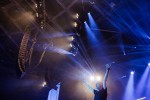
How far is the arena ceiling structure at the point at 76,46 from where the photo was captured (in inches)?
312

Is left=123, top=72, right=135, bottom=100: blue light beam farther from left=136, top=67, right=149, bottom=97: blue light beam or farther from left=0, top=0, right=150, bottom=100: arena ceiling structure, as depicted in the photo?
left=136, top=67, right=149, bottom=97: blue light beam

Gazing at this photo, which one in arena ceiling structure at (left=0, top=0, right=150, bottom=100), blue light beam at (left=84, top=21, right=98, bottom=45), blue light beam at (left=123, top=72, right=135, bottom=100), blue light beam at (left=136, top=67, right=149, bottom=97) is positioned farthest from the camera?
blue light beam at (left=136, top=67, right=149, bottom=97)

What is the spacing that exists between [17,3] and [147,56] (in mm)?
7172

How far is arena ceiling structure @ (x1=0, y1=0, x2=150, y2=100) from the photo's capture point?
312 inches

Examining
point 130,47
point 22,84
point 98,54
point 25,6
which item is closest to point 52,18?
point 25,6

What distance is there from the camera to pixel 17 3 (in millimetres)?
7316

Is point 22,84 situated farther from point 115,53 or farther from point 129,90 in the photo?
point 129,90

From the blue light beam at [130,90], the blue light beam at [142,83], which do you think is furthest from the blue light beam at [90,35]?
the blue light beam at [142,83]

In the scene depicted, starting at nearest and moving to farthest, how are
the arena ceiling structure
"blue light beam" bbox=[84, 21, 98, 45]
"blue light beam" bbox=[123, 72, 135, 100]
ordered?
1. the arena ceiling structure
2. "blue light beam" bbox=[84, 21, 98, 45]
3. "blue light beam" bbox=[123, 72, 135, 100]

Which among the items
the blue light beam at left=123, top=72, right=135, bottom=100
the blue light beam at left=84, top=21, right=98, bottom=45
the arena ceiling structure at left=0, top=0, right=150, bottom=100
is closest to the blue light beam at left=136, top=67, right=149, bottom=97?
the arena ceiling structure at left=0, top=0, right=150, bottom=100

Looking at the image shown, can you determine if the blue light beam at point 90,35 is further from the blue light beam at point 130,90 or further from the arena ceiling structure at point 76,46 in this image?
the blue light beam at point 130,90

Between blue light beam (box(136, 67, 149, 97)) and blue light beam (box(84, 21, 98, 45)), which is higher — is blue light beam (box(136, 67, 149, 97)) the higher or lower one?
the lower one

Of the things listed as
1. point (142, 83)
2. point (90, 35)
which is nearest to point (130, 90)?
point (142, 83)

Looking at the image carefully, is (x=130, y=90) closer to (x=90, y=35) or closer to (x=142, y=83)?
(x=142, y=83)
